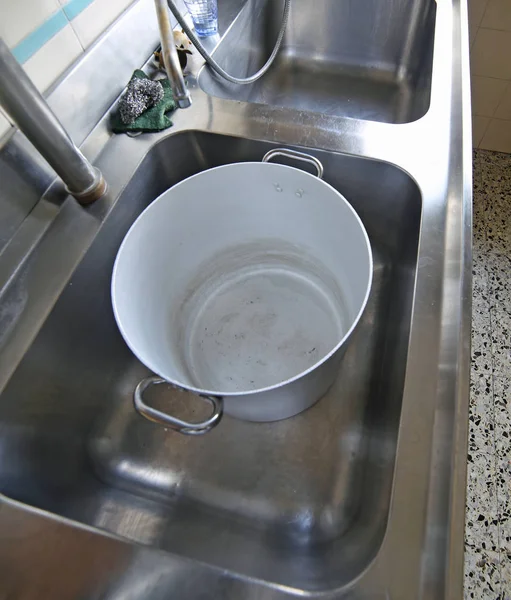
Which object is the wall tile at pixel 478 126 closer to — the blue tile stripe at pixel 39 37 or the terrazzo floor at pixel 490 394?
the terrazzo floor at pixel 490 394

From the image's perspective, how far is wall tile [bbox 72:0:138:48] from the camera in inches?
24.2

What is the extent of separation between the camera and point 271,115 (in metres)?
0.71

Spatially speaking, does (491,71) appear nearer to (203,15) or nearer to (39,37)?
(203,15)

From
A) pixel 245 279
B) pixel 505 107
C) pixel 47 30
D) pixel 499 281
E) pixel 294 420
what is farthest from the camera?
pixel 505 107

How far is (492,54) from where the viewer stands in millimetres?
1207

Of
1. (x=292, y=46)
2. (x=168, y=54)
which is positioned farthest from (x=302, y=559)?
(x=292, y=46)

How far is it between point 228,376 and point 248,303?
15 cm

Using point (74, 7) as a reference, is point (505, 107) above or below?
below

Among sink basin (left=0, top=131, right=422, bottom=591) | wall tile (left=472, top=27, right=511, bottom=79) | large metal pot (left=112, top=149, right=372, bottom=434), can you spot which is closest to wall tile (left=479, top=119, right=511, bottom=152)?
wall tile (left=472, top=27, right=511, bottom=79)

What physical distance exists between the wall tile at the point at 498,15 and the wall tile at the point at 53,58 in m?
1.11

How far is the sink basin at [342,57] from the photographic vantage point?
0.95 m

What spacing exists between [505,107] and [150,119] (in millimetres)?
1280

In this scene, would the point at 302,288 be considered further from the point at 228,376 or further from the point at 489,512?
the point at 489,512

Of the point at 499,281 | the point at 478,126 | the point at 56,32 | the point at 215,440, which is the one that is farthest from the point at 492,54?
the point at 215,440
